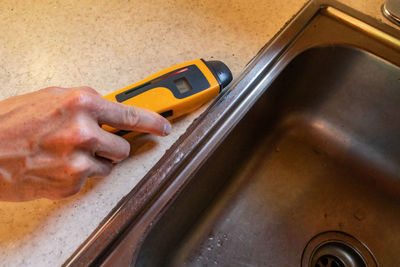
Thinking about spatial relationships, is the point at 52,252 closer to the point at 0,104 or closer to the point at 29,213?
the point at 29,213

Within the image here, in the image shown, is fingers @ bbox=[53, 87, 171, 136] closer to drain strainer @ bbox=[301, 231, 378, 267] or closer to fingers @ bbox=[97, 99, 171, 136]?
fingers @ bbox=[97, 99, 171, 136]

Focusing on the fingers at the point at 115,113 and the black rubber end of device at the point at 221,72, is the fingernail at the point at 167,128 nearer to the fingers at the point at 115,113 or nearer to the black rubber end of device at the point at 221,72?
the fingers at the point at 115,113

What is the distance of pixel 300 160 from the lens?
74 centimetres

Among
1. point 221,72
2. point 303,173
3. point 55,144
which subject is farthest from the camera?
point 303,173

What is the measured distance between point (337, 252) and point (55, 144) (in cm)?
57

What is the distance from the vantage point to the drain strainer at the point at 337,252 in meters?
0.63

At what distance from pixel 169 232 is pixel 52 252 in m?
0.18

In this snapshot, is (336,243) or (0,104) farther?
(336,243)

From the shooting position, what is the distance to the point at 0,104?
0.52 meters

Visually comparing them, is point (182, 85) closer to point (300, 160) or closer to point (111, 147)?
point (111, 147)

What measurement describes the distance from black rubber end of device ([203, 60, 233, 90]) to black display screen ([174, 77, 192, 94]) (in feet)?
0.18

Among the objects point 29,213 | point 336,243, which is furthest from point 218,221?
point 29,213

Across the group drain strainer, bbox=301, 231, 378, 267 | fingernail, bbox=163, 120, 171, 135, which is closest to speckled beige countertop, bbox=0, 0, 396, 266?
fingernail, bbox=163, 120, 171, 135

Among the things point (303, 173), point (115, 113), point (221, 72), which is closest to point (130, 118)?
point (115, 113)
